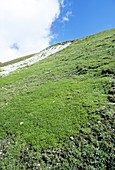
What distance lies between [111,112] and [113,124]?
1.29 meters

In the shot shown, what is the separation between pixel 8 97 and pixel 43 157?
38.9 ft

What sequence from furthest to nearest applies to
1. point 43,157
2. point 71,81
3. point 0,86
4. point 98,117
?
point 0,86 → point 71,81 → point 98,117 → point 43,157

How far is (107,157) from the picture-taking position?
12.3 m

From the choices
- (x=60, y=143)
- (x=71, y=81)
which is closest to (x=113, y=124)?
(x=60, y=143)

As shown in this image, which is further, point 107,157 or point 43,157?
point 43,157

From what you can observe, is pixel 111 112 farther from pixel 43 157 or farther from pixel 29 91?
pixel 29 91

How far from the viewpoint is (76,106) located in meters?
17.2

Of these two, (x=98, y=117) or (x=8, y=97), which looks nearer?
(x=98, y=117)

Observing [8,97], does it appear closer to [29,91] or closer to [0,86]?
[29,91]

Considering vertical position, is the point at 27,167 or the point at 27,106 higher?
the point at 27,106

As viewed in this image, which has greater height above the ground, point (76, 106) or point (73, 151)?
point (76, 106)

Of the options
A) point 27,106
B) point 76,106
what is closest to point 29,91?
point 27,106

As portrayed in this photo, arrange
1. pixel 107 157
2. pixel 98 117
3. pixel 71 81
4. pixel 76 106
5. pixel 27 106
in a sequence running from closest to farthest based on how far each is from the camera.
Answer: pixel 107 157 < pixel 98 117 < pixel 76 106 < pixel 27 106 < pixel 71 81

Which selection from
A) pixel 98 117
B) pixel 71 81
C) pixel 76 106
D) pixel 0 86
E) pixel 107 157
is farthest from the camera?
pixel 0 86
